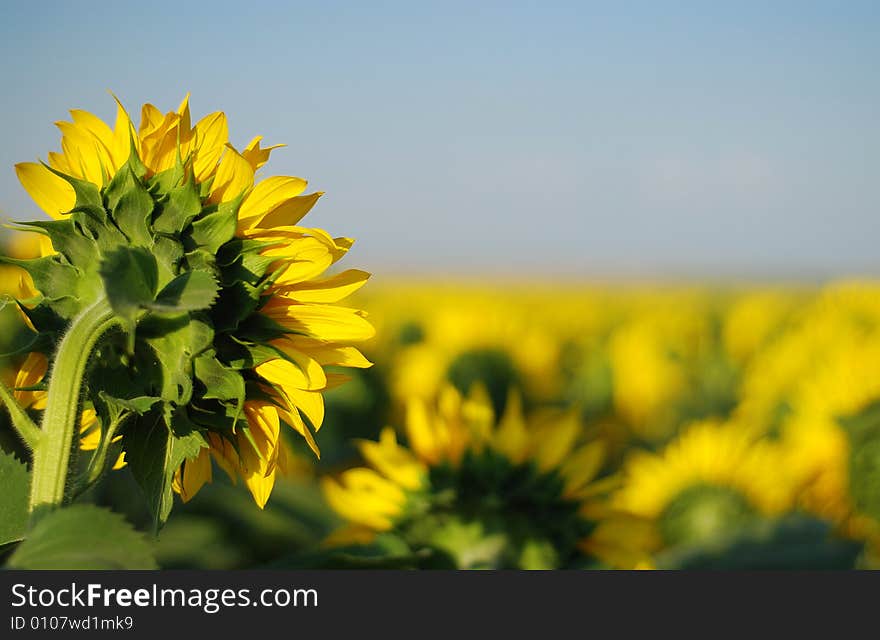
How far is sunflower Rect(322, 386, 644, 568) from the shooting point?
1.35 metres

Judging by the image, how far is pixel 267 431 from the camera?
0.79 meters

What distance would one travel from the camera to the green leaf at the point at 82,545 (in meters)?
0.53

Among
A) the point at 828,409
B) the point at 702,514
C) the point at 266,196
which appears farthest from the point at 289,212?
the point at 828,409

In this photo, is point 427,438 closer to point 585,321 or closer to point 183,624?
point 183,624

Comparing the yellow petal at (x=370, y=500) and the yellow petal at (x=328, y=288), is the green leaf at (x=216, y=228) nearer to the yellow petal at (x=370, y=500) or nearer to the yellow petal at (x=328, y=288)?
the yellow petal at (x=328, y=288)

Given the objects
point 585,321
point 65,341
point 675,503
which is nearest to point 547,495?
point 65,341

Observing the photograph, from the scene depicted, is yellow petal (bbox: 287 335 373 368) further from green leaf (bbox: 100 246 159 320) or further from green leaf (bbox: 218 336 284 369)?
green leaf (bbox: 100 246 159 320)

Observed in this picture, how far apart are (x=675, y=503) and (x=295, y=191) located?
187cm

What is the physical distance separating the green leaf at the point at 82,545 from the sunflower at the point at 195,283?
0.14 m

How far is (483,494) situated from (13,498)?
2.67 feet

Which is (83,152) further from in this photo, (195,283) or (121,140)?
(195,283)

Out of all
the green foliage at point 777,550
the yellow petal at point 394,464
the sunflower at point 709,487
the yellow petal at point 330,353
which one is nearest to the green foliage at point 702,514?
the sunflower at point 709,487

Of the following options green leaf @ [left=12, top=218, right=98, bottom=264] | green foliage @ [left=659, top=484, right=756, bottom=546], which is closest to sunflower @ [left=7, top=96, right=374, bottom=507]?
green leaf @ [left=12, top=218, right=98, bottom=264]

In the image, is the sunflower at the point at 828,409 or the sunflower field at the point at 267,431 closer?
the sunflower field at the point at 267,431
